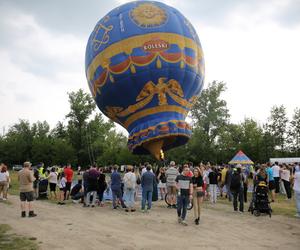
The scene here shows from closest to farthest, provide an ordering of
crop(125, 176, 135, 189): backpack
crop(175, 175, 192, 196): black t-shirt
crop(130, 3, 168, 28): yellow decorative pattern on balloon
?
1. crop(175, 175, 192, 196): black t-shirt
2. crop(125, 176, 135, 189): backpack
3. crop(130, 3, 168, 28): yellow decorative pattern on balloon

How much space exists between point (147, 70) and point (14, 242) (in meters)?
11.5

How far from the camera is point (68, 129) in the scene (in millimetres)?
71812

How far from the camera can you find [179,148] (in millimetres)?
58688

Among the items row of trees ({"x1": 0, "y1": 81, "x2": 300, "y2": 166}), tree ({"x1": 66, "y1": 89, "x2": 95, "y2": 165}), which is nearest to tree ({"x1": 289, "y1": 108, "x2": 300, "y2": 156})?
row of trees ({"x1": 0, "y1": 81, "x2": 300, "y2": 166})

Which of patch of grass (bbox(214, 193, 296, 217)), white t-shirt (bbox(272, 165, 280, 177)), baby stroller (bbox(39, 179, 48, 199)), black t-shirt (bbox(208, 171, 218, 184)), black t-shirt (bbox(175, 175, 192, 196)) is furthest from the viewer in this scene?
white t-shirt (bbox(272, 165, 280, 177))

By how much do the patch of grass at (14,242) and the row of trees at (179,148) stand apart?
47457mm

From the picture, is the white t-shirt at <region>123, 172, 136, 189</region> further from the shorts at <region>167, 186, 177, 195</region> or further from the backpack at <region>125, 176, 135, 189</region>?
the shorts at <region>167, 186, 177, 195</region>

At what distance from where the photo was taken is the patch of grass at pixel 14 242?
24.9ft

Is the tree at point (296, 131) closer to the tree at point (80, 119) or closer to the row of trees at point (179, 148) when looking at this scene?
the row of trees at point (179, 148)

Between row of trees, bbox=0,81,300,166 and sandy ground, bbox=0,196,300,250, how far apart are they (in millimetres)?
42765

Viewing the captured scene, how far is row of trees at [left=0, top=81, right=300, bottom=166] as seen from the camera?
5438 centimetres

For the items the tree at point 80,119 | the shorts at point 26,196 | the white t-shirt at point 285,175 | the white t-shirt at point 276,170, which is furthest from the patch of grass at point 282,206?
the tree at point 80,119

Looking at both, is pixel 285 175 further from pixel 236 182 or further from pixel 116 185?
pixel 116 185

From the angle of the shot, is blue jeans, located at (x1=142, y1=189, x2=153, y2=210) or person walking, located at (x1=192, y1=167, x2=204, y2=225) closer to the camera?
person walking, located at (x1=192, y1=167, x2=204, y2=225)
